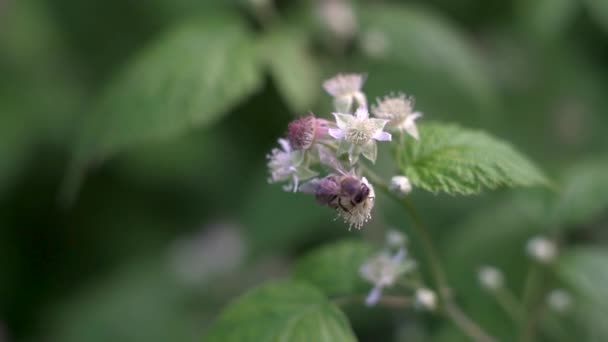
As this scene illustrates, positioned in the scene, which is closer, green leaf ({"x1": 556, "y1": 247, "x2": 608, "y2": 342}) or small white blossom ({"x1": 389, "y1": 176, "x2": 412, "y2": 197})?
small white blossom ({"x1": 389, "y1": 176, "x2": 412, "y2": 197})

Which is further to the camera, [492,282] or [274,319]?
[492,282]

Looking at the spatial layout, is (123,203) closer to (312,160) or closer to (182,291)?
(182,291)

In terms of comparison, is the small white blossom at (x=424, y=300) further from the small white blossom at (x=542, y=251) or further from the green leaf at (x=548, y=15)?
the green leaf at (x=548, y=15)

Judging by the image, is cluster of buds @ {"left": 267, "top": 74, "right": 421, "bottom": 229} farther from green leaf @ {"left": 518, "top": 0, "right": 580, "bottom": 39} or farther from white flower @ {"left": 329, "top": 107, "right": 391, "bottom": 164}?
green leaf @ {"left": 518, "top": 0, "right": 580, "bottom": 39}

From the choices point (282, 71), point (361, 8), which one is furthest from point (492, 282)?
point (361, 8)

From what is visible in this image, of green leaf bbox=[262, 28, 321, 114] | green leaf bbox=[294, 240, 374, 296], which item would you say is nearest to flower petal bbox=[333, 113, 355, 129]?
green leaf bbox=[294, 240, 374, 296]

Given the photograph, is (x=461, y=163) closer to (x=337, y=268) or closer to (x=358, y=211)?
(x=358, y=211)

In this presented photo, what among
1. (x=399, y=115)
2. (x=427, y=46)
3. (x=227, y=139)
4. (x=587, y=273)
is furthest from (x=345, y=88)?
(x=227, y=139)
